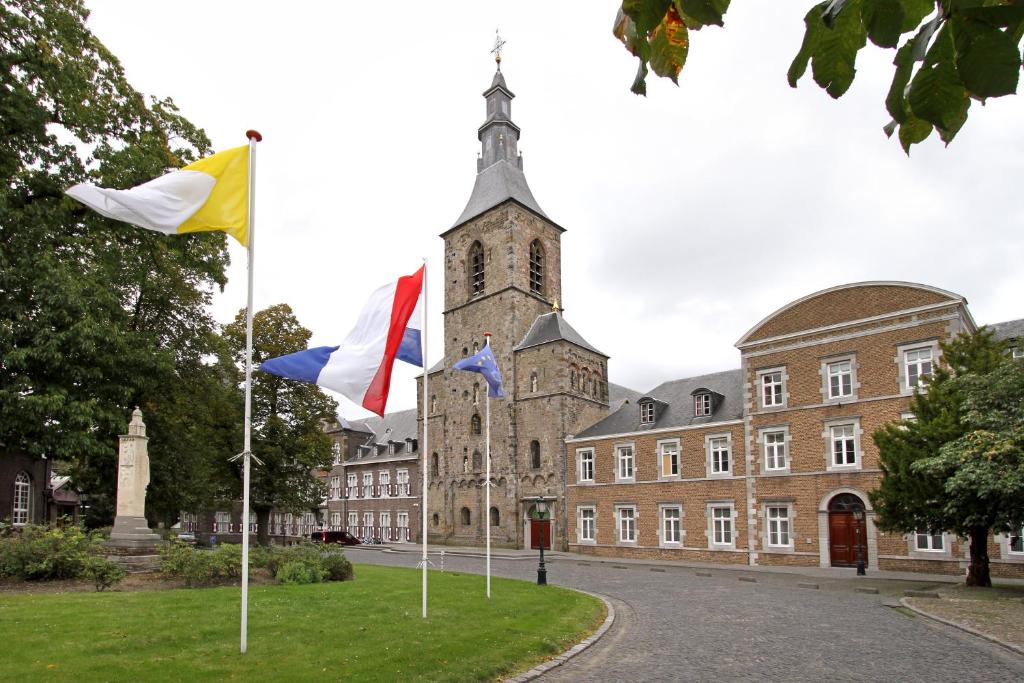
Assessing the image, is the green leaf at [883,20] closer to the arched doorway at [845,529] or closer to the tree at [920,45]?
the tree at [920,45]

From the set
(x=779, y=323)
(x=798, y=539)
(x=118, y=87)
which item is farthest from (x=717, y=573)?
(x=118, y=87)

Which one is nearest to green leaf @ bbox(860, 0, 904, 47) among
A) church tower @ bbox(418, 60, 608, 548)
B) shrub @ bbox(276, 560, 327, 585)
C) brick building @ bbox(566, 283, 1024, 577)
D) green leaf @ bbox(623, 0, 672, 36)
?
green leaf @ bbox(623, 0, 672, 36)

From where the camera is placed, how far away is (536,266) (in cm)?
5022

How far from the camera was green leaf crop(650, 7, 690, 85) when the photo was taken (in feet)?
9.05

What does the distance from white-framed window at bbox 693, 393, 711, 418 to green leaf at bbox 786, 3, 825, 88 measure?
34.5 metres

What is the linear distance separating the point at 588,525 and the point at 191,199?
110ft

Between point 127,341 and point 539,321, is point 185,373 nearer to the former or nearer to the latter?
point 127,341

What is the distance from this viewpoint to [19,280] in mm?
18312

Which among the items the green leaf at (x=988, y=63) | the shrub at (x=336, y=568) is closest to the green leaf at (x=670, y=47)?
the green leaf at (x=988, y=63)

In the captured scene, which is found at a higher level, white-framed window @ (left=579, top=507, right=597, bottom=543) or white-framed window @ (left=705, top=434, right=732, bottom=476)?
white-framed window @ (left=705, top=434, right=732, bottom=476)

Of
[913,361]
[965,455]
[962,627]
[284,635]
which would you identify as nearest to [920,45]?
[284,635]

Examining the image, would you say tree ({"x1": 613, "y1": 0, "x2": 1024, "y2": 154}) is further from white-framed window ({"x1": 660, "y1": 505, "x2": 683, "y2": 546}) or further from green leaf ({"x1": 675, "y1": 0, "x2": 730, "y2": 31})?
white-framed window ({"x1": 660, "y1": 505, "x2": 683, "y2": 546})

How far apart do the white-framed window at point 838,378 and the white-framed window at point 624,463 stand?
11.0 m

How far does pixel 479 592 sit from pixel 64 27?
19.1 meters
